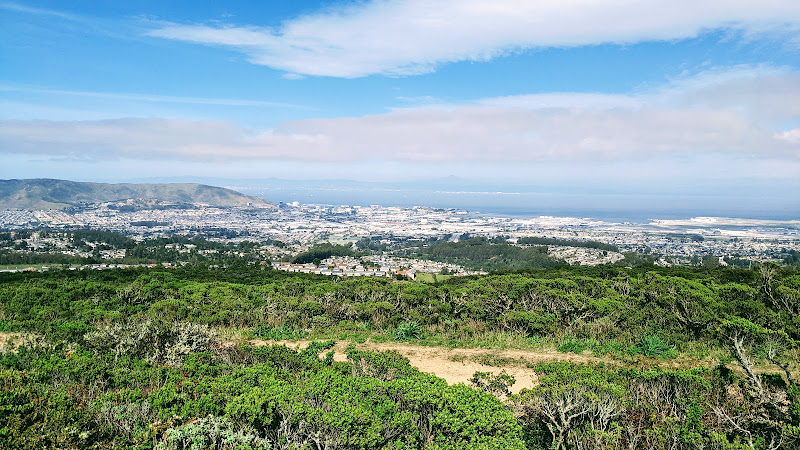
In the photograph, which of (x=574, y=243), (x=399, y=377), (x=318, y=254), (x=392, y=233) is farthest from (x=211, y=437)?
(x=392, y=233)

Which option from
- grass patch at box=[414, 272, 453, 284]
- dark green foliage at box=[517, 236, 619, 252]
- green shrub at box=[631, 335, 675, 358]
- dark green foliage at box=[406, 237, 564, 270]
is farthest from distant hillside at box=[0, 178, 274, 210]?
green shrub at box=[631, 335, 675, 358]

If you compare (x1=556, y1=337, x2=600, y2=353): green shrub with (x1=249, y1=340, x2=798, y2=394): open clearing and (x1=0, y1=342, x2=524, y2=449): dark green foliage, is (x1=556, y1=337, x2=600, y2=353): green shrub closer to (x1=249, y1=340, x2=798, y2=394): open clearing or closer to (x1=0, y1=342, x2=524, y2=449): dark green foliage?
(x1=249, y1=340, x2=798, y2=394): open clearing

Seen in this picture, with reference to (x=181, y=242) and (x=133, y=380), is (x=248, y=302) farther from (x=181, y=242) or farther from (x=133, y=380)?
(x=181, y=242)

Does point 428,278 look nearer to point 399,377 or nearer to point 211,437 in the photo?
point 399,377

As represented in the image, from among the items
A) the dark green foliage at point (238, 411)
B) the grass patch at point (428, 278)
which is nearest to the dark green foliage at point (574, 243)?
the grass patch at point (428, 278)

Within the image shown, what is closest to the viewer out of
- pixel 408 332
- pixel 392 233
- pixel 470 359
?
pixel 470 359

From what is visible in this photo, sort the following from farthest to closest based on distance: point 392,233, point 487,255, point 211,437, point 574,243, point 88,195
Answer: point 88,195 < point 392,233 < point 574,243 < point 487,255 < point 211,437

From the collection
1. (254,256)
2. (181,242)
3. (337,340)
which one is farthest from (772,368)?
(181,242)
